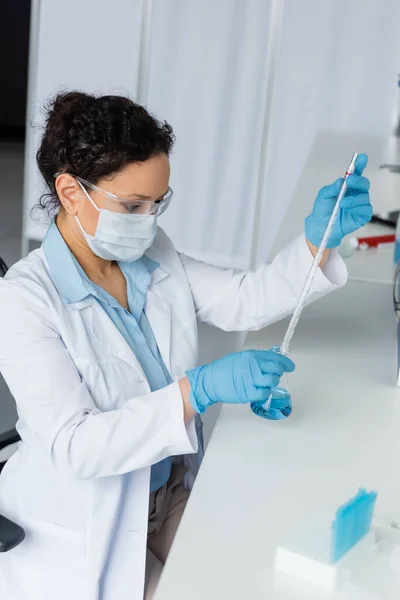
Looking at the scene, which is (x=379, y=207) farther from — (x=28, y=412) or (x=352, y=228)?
(x=28, y=412)

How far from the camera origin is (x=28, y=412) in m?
1.33

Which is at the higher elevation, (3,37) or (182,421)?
(3,37)

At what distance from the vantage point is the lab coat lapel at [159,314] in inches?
61.7

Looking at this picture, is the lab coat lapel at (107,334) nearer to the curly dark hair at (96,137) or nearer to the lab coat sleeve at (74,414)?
the lab coat sleeve at (74,414)

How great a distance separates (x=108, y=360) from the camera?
1.45 meters

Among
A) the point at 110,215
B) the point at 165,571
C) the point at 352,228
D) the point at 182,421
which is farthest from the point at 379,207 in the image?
the point at 165,571

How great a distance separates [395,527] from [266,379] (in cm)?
29

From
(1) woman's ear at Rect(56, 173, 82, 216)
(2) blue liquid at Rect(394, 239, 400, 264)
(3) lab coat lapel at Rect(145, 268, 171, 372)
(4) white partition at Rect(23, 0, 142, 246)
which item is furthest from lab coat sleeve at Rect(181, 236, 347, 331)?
(4) white partition at Rect(23, 0, 142, 246)

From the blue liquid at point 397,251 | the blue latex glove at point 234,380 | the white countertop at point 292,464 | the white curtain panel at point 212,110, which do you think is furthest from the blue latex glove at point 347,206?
the white curtain panel at point 212,110

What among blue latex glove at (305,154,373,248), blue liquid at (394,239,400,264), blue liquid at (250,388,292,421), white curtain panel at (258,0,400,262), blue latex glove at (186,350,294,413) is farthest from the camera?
white curtain panel at (258,0,400,262)

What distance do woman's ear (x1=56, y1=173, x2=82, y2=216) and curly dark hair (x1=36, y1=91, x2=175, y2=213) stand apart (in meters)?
0.02

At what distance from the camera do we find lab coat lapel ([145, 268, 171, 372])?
1567 mm

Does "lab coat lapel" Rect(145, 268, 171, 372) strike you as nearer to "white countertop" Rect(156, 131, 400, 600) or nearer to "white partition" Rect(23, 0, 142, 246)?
"white countertop" Rect(156, 131, 400, 600)

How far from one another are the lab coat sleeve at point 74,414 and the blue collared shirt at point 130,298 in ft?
0.39
